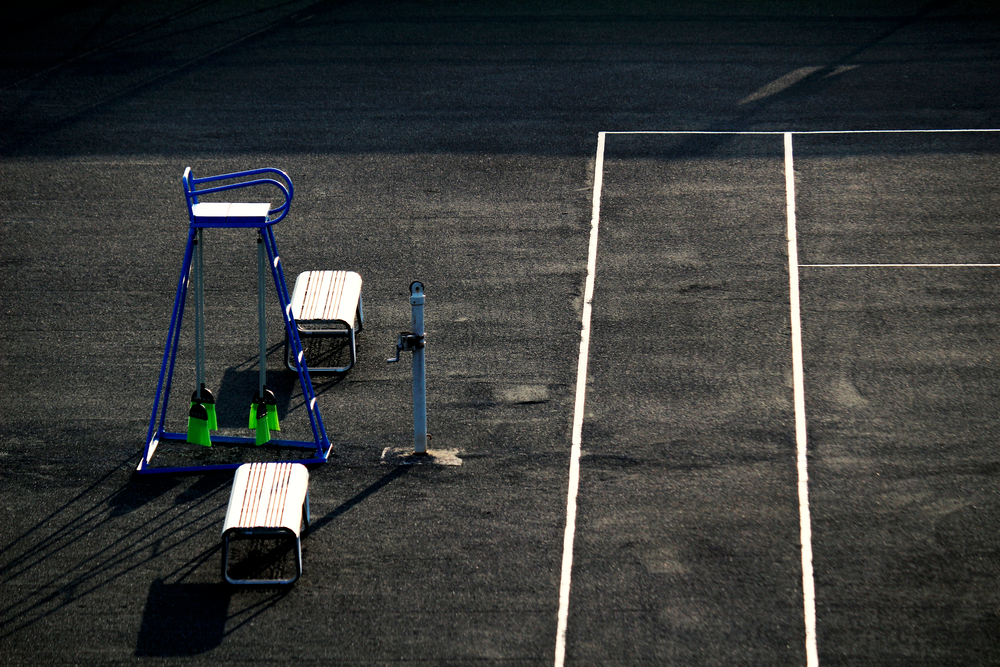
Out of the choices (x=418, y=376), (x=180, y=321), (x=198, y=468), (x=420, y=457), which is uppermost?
(x=180, y=321)

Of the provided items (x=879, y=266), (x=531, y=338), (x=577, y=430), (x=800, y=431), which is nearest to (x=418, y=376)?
(x=577, y=430)

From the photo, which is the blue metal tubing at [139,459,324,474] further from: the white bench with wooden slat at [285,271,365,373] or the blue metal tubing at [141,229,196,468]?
the white bench with wooden slat at [285,271,365,373]

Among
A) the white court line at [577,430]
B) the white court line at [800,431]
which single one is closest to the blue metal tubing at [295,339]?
the white court line at [577,430]

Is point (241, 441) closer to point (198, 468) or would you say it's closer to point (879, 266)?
point (198, 468)

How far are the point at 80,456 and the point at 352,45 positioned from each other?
480 inches

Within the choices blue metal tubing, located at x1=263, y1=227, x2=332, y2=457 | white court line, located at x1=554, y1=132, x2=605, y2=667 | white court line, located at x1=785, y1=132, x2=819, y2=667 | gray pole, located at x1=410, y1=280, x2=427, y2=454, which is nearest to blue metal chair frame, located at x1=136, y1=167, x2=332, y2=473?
blue metal tubing, located at x1=263, y1=227, x2=332, y2=457

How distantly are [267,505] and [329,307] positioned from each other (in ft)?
10.5

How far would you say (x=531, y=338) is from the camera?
39.5 feet

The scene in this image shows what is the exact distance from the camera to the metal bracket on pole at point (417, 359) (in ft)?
31.6

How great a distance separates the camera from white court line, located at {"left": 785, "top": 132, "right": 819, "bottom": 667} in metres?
8.48

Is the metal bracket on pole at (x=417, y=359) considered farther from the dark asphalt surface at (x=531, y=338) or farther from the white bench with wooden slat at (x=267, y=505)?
the white bench with wooden slat at (x=267, y=505)

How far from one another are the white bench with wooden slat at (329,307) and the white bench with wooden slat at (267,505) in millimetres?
2303

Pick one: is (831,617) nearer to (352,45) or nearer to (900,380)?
(900,380)

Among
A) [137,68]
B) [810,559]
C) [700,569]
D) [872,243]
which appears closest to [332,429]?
[700,569]
